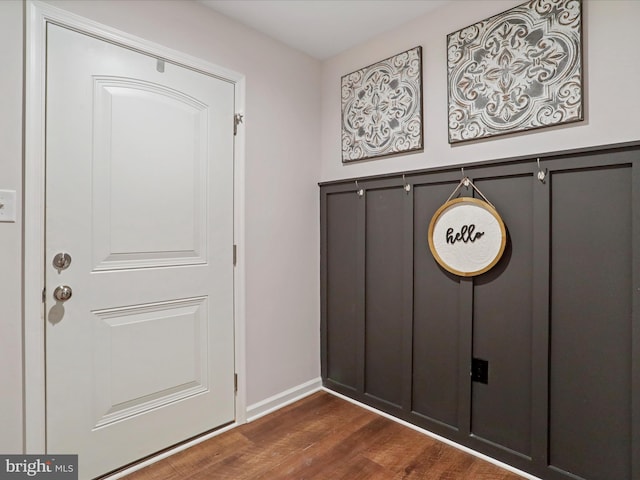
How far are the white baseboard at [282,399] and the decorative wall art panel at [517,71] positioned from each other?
1.91 meters

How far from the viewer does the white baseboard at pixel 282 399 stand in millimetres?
2242

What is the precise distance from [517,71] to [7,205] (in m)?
2.35

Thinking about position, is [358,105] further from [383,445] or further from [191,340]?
[383,445]

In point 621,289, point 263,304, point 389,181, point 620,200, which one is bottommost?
point 263,304

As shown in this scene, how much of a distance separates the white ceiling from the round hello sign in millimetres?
1164

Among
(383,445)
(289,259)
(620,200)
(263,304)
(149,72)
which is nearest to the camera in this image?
(620,200)

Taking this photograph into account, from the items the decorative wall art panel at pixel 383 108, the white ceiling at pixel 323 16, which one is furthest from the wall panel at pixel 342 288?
the white ceiling at pixel 323 16

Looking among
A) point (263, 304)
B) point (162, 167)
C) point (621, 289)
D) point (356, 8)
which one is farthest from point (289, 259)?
point (621, 289)

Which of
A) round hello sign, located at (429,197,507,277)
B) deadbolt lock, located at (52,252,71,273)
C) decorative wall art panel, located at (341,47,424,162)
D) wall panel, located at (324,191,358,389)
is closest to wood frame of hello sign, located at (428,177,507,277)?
round hello sign, located at (429,197,507,277)

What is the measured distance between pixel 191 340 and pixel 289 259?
2.70ft

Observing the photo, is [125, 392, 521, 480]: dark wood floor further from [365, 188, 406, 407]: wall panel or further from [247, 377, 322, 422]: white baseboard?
[365, 188, 406, 407]: wall panel

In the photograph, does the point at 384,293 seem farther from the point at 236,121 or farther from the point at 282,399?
the point at 236,121

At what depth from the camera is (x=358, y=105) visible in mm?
2422

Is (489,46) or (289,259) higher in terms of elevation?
(489,46)
